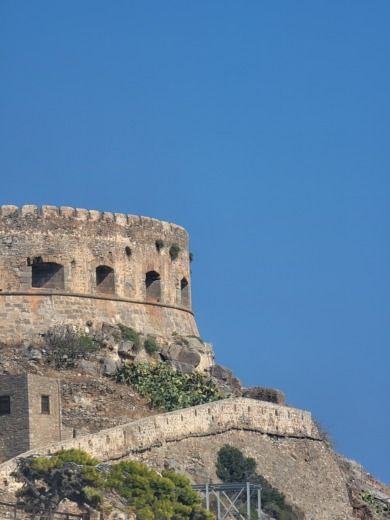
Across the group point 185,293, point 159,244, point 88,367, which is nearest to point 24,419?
point 88,367

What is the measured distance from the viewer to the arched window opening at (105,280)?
73.4 metres

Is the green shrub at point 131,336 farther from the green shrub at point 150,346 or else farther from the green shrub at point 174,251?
the green shrub at point 174,251

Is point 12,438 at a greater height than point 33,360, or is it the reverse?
point 33,360

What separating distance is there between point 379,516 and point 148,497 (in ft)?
50.5

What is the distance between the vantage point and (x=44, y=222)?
7212cm

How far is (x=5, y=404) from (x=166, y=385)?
24.8ft

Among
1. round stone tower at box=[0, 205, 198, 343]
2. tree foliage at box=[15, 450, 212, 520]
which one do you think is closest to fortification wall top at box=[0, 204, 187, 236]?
round stone tower at box=[0, 205, 198, 343]

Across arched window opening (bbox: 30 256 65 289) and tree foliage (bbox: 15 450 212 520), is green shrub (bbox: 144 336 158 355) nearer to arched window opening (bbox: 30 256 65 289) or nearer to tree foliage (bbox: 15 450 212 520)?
arched window opening (bbox: 30 256 65 289)

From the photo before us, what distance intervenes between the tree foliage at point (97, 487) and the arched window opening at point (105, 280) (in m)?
16.2

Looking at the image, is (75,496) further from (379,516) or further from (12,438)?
(379,516)

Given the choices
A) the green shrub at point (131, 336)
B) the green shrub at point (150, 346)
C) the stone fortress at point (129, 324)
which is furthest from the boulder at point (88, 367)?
the green shrub at point (150, 346)

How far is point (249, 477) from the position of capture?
6500cm

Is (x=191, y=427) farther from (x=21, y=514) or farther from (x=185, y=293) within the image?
(x=185, y=293)

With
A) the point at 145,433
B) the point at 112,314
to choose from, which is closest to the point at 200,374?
the point at 112,314
